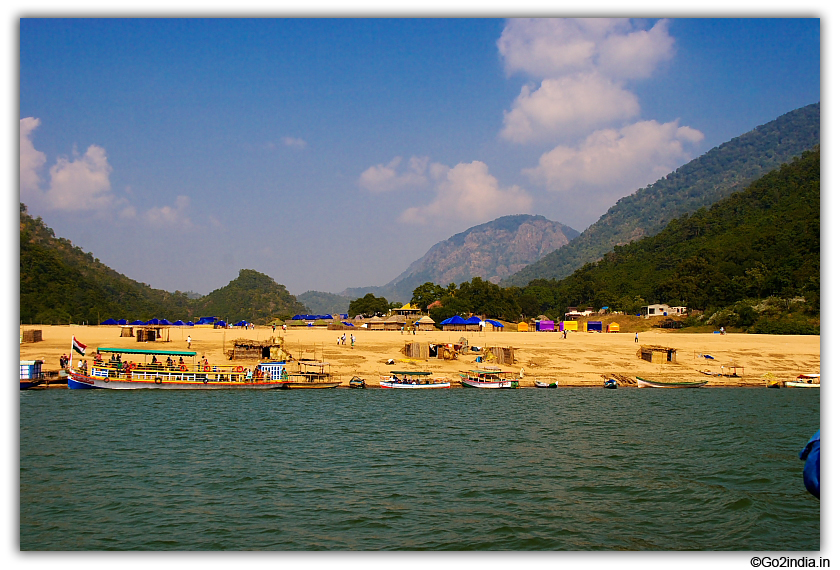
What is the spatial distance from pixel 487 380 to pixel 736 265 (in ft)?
195

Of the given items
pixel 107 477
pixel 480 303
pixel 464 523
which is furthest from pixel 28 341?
pixel 480 303

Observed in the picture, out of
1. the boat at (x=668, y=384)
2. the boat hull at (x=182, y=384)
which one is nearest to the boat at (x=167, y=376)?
Answer: the boat hull at (x=182, y=384)

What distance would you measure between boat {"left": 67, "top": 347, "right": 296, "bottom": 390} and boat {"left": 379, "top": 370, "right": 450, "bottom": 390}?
19.7 ft

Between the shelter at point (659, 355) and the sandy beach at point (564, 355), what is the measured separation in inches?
23.5

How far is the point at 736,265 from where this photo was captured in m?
81.0

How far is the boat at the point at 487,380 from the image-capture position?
1404 inches

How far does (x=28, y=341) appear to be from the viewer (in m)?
42.6

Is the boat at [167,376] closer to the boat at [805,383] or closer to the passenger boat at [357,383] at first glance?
the passenger boat at [357,383]

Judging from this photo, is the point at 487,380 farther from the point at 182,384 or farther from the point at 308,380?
the point at 182,384

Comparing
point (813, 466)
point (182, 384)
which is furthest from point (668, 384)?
point (813, 466)

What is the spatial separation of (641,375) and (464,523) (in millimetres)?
29130

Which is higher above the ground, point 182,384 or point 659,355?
point 659,355

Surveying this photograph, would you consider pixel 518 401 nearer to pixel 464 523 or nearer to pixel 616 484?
pixel 616 484

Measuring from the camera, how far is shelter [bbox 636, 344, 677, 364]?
42.3 meters
